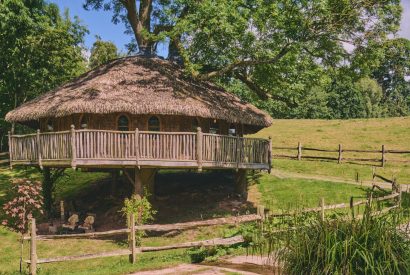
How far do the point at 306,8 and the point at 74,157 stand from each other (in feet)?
40.6

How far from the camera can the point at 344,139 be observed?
47500mm

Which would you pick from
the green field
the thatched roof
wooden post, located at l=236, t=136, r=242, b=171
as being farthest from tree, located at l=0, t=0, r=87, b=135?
wooden post, located at l=236, t=136, r=242, b=171

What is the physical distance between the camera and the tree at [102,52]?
70438 mm

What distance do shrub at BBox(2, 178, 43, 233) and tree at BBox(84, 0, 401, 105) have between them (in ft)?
29.8

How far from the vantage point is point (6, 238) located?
76.5ft

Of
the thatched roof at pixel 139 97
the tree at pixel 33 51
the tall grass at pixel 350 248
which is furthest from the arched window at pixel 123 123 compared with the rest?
the tall grass at pixel 350 248

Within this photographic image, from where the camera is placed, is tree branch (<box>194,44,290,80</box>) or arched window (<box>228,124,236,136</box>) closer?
tree branch (<box>194,44,290,80</box>)

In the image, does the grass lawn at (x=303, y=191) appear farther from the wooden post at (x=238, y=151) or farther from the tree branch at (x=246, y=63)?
the tree branch at (x=246, y=63)

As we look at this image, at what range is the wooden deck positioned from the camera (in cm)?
2150

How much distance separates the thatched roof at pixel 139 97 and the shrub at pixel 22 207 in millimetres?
3526

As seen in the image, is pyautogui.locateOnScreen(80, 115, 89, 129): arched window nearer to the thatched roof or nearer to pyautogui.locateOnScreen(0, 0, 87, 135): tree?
the thatched roof

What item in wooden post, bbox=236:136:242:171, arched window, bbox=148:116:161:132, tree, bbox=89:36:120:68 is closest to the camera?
wooden post, bbox=236:136:242:171

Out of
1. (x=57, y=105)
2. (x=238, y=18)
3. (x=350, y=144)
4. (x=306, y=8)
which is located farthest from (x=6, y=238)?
(x=350, y=144)

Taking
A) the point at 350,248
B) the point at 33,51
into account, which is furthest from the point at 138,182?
the point at 33,51
